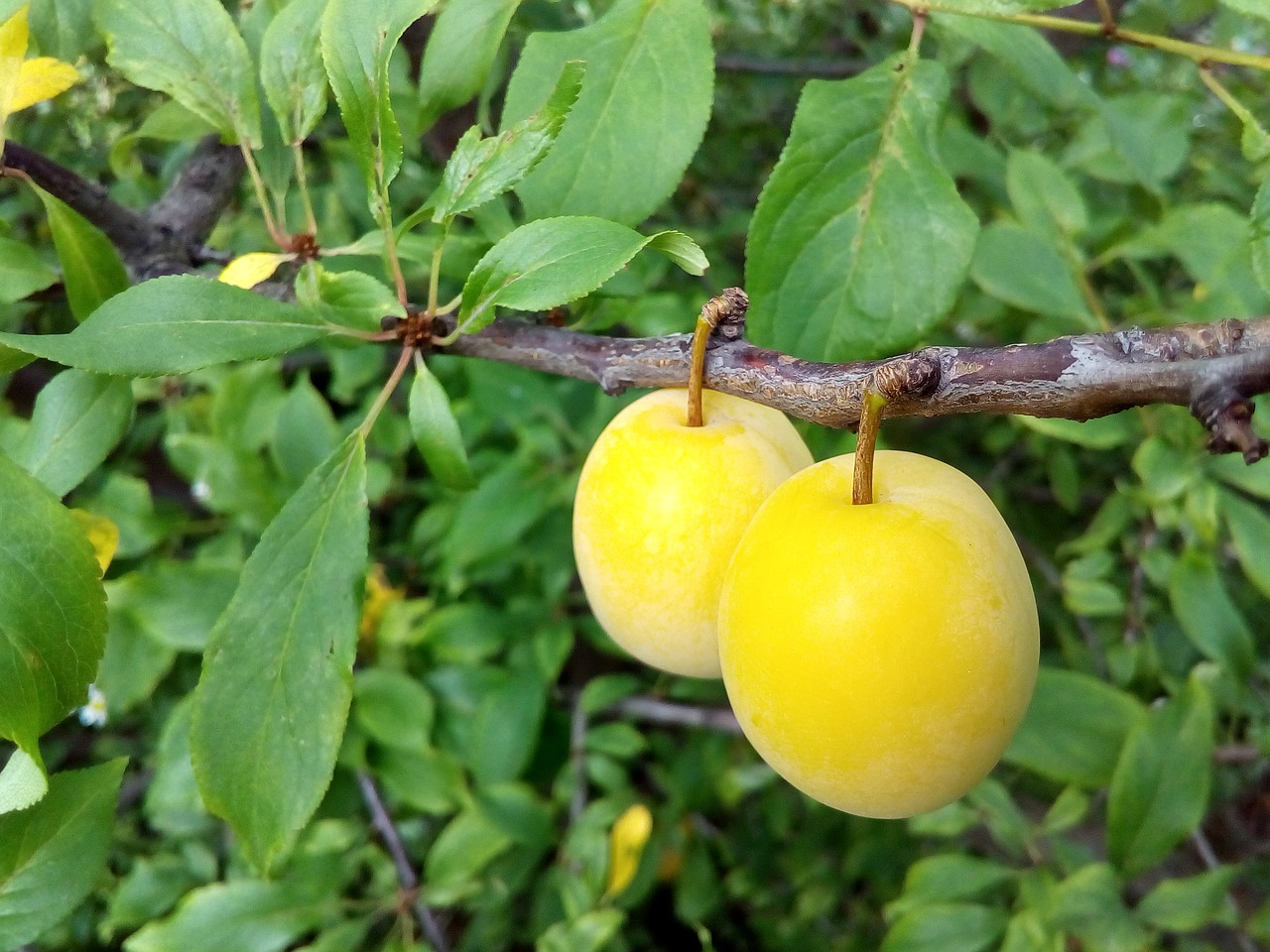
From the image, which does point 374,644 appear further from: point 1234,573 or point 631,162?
point 1234,573

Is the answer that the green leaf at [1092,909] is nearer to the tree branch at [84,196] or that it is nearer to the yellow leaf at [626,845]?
the yellow leaf at [626,845]

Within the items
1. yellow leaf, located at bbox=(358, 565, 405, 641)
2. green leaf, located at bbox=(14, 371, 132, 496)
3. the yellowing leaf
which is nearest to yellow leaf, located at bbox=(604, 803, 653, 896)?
yellow leaf, located at bbox=(358, 565, 405, 641)

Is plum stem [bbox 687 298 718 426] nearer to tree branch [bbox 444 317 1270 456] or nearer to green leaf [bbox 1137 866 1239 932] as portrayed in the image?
tree branch [bbox 444 317 1270 456]

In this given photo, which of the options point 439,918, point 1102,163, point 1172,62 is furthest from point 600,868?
point 1172,62

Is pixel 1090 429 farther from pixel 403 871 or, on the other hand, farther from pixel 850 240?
pixel 403 871

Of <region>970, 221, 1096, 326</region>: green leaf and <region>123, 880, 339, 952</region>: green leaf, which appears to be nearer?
<region>123, 880, 339, 952</region>: green leaf

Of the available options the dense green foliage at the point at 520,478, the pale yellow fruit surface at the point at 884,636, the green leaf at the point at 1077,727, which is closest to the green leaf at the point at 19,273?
the dense green foliage at the point at 520,478
